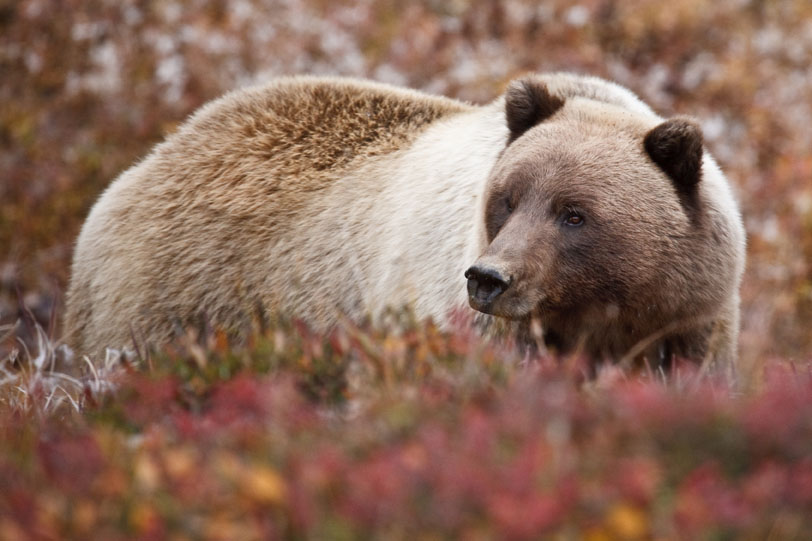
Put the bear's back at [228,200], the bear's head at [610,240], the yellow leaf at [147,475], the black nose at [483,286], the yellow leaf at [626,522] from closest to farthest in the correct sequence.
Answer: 1. the yellow leaf at [626,522]
2. the yellow leaf at [147,475]
3. the black nose at [483,286]
4. the bear's head at [610,240]
5. the bear's back at [228,200]

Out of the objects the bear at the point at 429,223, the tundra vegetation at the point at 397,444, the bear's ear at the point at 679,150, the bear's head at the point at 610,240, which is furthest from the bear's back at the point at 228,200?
the bear's ear at the point at 679,150

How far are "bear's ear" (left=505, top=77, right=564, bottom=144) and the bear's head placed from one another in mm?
215

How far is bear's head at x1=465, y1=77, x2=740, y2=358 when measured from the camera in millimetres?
4207

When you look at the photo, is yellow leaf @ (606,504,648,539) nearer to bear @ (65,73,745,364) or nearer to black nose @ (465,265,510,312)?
bear @ (65,73,745,364)

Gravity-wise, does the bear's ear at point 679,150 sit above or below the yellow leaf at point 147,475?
above

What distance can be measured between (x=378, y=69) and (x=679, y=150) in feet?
23.5

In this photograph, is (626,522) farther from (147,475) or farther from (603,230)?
(603,230)

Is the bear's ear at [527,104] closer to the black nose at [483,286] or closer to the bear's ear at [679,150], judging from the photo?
the bear's ear at [679,150]

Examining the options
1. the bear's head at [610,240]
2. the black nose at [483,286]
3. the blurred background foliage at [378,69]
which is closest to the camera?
the black nose at [483,286]

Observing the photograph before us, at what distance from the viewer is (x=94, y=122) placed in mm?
10180

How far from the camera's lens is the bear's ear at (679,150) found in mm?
4281

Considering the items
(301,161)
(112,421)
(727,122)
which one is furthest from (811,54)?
(112,421)

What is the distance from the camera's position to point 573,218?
430 cm

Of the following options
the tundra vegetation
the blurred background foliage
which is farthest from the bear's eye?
the blurred background foliage
